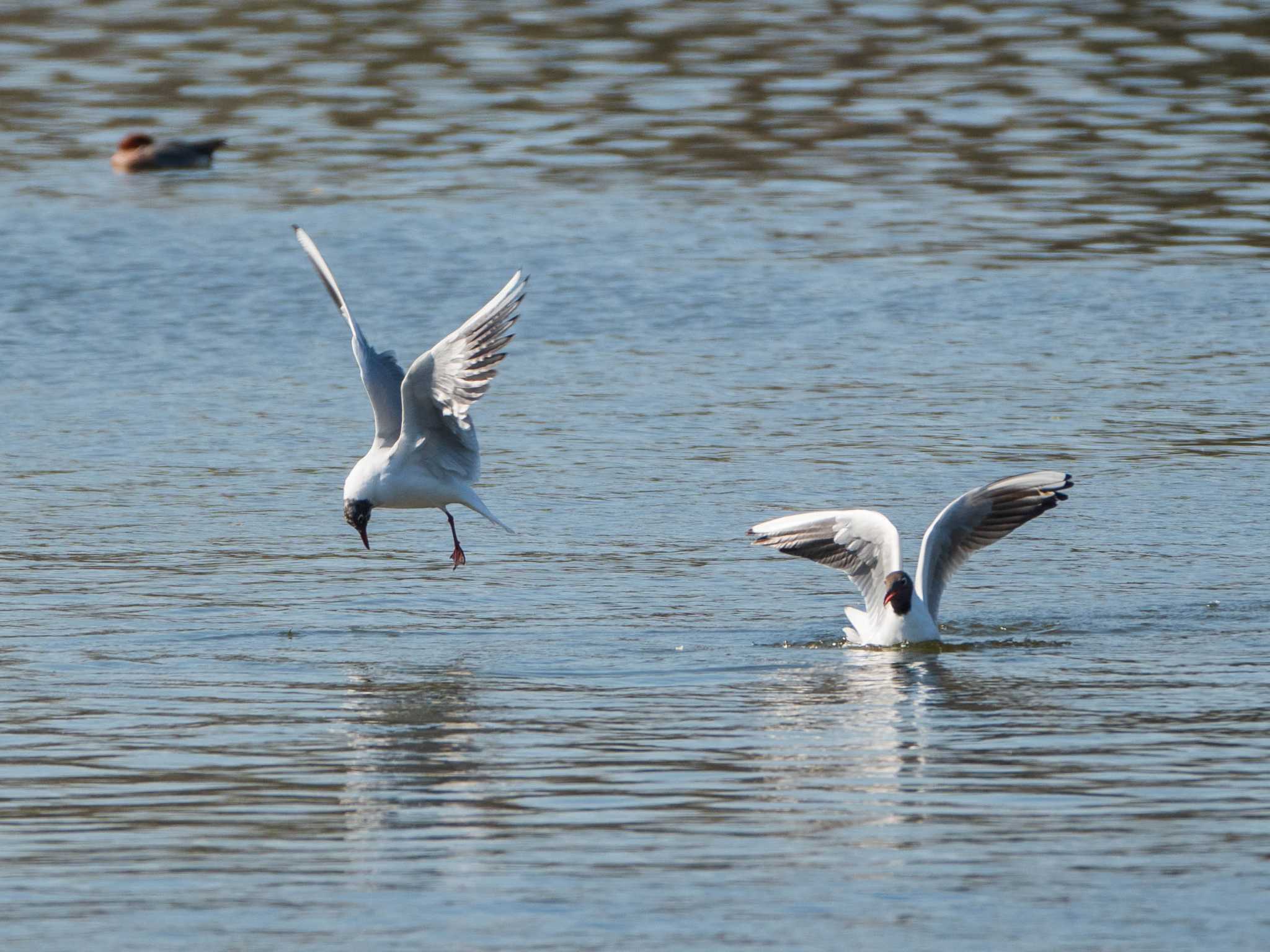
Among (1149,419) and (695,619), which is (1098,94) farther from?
(695,619)

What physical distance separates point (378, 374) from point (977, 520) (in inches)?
118

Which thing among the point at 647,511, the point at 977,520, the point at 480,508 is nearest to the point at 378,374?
the point at 480,508

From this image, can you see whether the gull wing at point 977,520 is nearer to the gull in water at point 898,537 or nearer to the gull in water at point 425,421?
the gull in water at point 898,537

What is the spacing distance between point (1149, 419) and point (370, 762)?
7218 mm

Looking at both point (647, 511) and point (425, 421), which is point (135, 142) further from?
point (425, 421)

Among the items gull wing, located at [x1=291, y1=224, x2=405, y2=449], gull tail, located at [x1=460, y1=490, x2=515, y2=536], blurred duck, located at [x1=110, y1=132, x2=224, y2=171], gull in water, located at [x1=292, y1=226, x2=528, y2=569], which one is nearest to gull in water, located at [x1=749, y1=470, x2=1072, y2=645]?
gull tail, located at [x1=460, y1=490, x2=515, y2=536]


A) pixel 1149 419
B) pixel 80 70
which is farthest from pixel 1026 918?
pixel 80 70

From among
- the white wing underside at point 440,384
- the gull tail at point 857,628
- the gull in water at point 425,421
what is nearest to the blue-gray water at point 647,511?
the gull tail at point 857,628

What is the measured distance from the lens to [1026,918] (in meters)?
6.90

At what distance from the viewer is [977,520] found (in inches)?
440

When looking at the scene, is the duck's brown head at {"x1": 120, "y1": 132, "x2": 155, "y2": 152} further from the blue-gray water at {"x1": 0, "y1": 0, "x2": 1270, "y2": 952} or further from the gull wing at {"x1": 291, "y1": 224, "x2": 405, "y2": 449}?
the gull wing at {"x1": 291, "y1": 224, "x2": 405, "y2": 449}

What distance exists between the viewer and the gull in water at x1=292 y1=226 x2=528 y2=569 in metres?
11.3

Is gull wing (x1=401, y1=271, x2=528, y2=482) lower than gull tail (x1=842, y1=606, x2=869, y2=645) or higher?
higher

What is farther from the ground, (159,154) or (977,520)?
(977,520)
